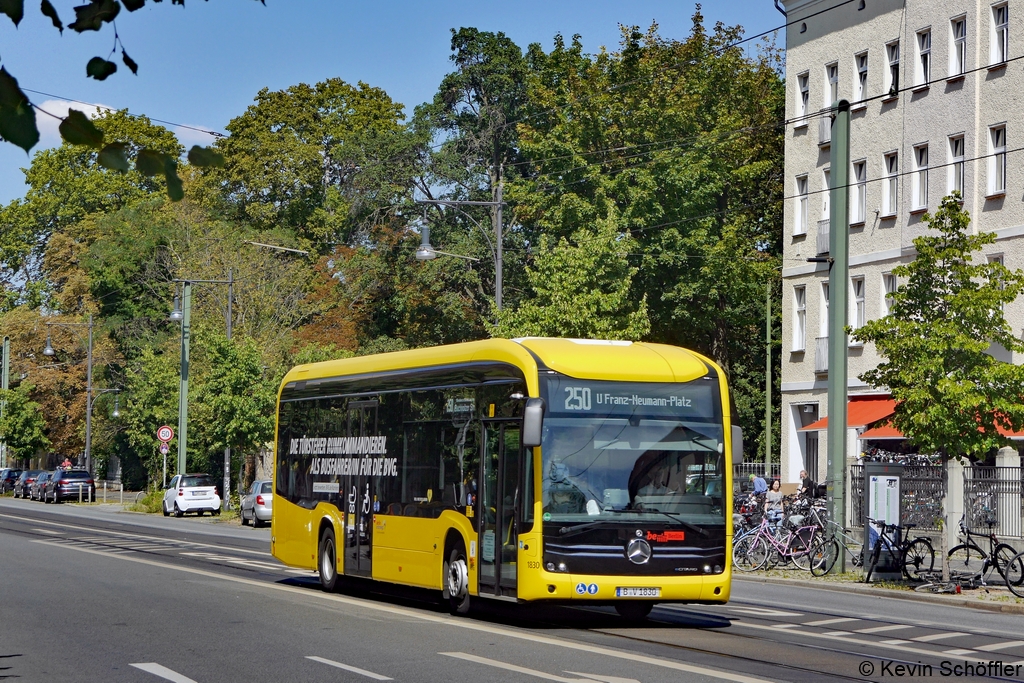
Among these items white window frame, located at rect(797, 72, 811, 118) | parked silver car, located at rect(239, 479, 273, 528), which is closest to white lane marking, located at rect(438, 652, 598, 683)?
parked silver car, located at rect(239, 479, 273, 528)

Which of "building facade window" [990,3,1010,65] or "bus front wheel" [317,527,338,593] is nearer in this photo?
"bus front wheel" [317,527,338,593]

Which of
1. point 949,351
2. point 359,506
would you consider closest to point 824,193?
point 949,351

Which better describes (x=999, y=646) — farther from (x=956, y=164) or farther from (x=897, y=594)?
(x=956, y=164)

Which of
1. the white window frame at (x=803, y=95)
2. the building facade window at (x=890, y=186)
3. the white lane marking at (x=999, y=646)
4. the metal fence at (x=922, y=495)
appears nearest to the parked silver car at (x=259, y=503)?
the building facade window at (x=890, y=186)

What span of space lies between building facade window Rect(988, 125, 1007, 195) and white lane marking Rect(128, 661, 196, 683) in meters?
31.1

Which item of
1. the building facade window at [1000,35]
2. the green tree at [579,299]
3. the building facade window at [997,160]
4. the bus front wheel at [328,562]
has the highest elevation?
the building facade window at [1000,35]

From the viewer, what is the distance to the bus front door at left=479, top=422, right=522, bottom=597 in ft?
48.0

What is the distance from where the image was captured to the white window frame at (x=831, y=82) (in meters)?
44.9

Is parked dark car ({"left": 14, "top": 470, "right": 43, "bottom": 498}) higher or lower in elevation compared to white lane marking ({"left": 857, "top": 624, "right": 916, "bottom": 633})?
higher

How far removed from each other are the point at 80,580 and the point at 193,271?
4503cm

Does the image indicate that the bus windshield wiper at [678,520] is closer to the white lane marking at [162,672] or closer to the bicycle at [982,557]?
the white lane marking at [162,672]

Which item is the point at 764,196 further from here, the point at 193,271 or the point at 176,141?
the point at 176,141

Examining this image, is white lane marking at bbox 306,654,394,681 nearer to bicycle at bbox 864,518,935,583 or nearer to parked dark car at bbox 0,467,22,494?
bicycle at bbox 864,518,935,583

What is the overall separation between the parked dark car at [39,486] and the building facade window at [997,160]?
48.7 m
